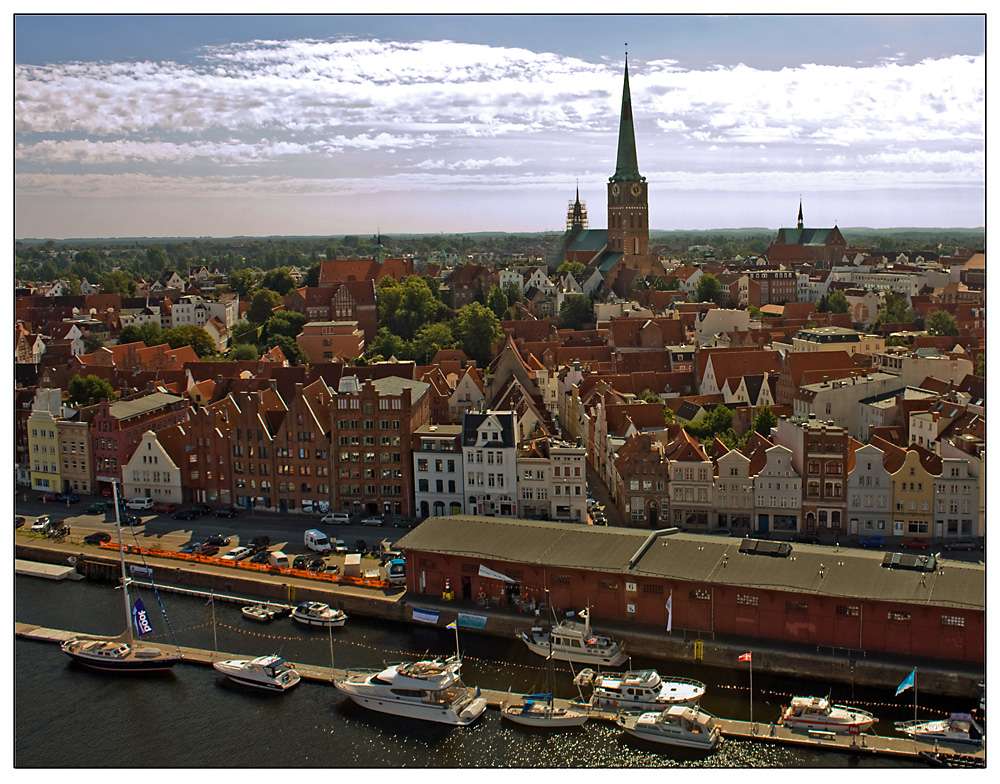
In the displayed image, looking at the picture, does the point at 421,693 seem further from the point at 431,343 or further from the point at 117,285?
the point at 117,285

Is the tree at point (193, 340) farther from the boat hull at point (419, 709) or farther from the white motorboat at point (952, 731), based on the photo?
the white motorboat at point (952, 731)

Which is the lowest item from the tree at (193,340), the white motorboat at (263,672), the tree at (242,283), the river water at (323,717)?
the river water at (323,717)

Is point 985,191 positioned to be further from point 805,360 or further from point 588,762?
point 805,360

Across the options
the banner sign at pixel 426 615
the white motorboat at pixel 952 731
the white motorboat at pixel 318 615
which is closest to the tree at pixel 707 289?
the banner sign at pixel 426 615

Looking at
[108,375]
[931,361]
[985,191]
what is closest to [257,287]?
[108,375]

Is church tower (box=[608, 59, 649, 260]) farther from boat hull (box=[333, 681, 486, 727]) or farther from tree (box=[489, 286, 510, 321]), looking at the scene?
boat hull (box=[333, 681, 486, 727])

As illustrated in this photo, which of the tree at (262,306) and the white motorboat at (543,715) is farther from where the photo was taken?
the tree at (262,306)

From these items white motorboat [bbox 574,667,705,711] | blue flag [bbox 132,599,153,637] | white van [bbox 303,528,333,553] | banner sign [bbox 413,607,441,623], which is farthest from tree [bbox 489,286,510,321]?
white motorboat [bbox 574,667,705,711]
